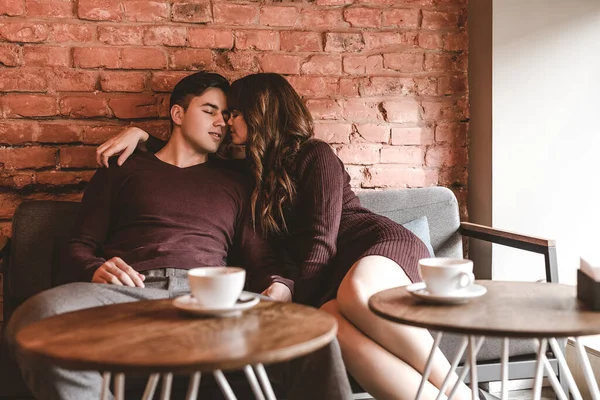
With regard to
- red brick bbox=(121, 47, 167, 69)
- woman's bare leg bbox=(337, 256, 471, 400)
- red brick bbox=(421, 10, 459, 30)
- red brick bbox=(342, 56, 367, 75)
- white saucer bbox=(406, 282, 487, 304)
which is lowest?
woman's bare leg bbox=(337, 256, 471, 400)

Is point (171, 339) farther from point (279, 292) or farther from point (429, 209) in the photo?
point (429, 209)

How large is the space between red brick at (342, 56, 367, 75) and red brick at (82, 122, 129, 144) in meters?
1.00

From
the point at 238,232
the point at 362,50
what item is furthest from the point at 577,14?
the point at 238,232

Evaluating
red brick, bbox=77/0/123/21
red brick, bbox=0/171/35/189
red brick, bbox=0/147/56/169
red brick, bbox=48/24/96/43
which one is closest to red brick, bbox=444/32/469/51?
red brick, bbox=77/0/123/21

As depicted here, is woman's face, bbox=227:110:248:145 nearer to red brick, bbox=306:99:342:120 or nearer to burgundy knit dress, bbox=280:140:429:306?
burgundy knit dress, bbox=280:140:429:306

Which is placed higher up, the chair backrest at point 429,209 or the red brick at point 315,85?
the red brick at point 315,85

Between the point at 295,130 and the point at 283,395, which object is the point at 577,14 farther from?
the point at 283,395

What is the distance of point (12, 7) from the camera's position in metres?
2.34

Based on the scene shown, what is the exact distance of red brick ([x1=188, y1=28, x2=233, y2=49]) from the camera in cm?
249

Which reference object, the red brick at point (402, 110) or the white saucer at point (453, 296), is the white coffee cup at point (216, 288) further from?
the red brick at point (402, 110)

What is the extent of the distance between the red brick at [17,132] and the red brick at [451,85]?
170 cm

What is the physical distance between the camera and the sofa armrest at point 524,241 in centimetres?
197

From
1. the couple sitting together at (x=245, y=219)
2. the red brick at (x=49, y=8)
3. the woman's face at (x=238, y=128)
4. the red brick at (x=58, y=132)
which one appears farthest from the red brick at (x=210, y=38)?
the red brick at (x=58, y=132)

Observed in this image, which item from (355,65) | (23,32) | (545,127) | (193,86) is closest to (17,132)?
(23,32)
